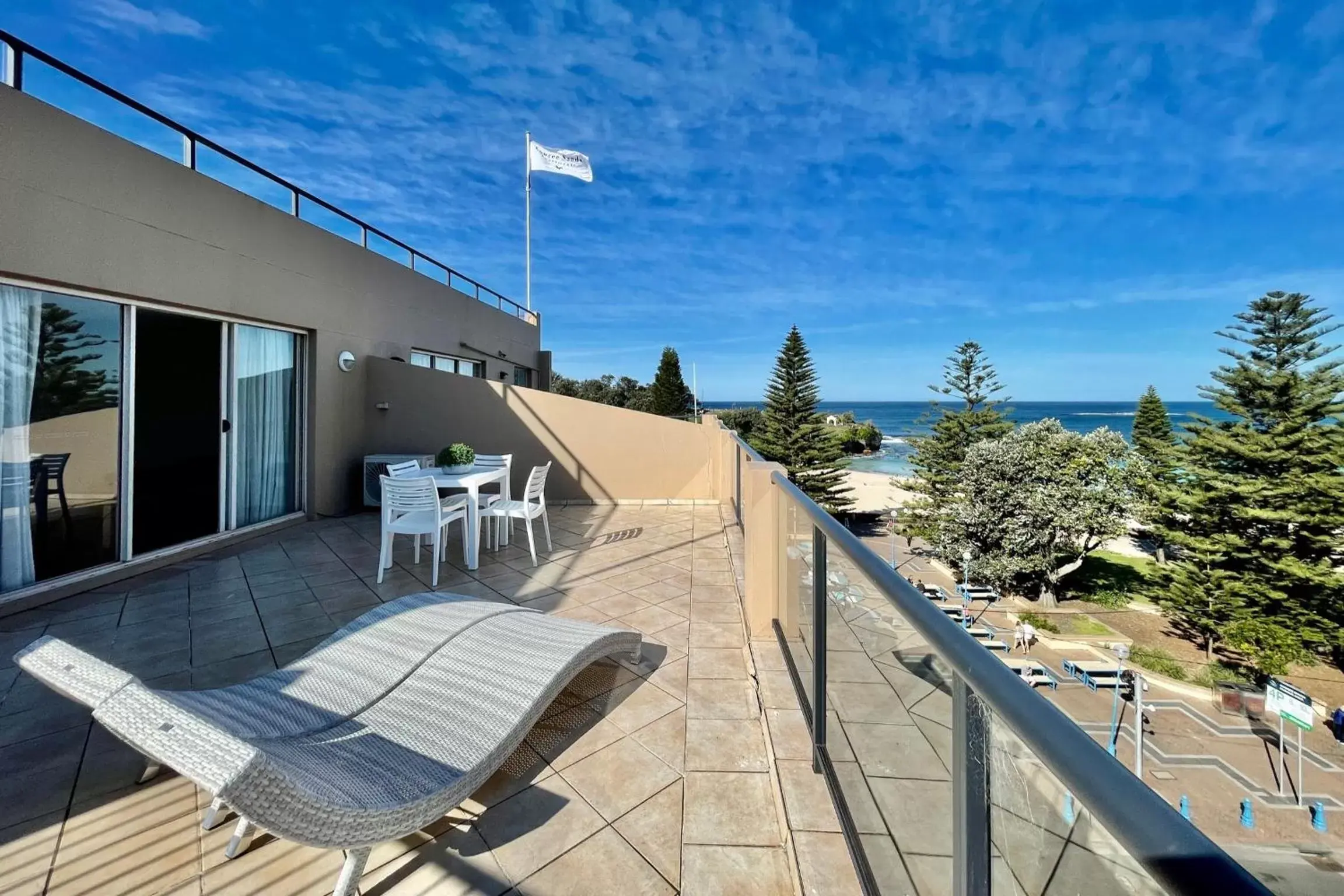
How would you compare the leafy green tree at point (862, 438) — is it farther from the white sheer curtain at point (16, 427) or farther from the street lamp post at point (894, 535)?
the white sheer curtain at point (16, 427)

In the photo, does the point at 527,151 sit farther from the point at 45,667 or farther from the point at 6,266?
the point at 45,667

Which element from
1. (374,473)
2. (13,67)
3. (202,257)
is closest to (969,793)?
(13,67)

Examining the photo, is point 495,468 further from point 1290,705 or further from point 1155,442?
point 1155,442

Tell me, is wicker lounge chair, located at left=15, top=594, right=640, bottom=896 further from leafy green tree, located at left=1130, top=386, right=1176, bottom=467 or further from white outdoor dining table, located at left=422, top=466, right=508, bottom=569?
leafy green tree, located at left=1130, top=386, right=1176, bottom=467

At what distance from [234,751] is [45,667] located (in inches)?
25.0

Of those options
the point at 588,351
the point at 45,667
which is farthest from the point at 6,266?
the point at 588,351

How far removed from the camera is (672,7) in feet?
27.9

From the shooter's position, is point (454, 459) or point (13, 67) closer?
point (13, 67)

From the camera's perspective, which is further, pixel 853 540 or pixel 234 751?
pixel 853 540

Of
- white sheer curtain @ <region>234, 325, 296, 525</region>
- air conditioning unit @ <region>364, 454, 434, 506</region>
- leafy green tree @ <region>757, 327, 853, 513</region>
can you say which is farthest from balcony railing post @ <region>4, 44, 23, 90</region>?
leafy green tree @ <region>757, 327, 853, 513</region>

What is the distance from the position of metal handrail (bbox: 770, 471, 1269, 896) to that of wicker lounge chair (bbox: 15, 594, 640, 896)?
1256 millimetres

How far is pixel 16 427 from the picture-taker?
131 inches

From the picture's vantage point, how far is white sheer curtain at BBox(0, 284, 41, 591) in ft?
10.8

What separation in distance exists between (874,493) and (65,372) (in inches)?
1205
